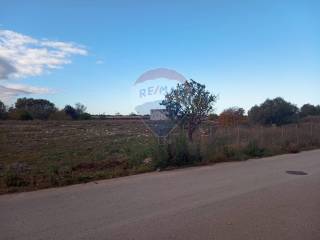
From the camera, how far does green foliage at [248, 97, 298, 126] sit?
147 feet

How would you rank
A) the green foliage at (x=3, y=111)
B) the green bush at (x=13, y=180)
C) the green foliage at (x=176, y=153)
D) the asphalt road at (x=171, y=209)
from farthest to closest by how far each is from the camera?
the green foliage at (x=3, y=111)
the green foliage at (x=176, y=153)
the green bush at (x=13, y=180)
the asphalt road at (x=171, y=209)

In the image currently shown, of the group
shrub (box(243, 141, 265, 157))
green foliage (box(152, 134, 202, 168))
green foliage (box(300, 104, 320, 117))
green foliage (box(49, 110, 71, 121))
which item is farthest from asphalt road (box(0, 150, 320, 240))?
green foliage (box(49, 110, 71, 121))

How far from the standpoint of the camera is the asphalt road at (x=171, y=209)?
509 cm

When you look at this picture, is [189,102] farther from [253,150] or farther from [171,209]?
[171,209]

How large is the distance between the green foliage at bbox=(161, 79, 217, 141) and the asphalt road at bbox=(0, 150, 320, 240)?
8.16 metres

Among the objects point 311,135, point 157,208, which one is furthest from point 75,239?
point 311,135

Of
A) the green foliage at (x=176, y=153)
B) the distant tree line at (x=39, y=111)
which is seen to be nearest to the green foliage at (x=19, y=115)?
the distant tree line at (x=39, y=111)

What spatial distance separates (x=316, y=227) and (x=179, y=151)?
23.5 feet

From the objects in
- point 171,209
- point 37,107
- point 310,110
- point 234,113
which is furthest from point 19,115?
point 171,209

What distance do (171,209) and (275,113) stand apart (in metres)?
41.4

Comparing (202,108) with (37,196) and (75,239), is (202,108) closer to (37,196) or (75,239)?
(37,196)

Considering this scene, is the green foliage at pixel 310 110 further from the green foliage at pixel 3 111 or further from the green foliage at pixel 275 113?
the green foliage at pixel 3 111

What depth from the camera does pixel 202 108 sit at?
59.5 feet

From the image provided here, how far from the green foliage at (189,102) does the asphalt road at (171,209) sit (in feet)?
26.8
